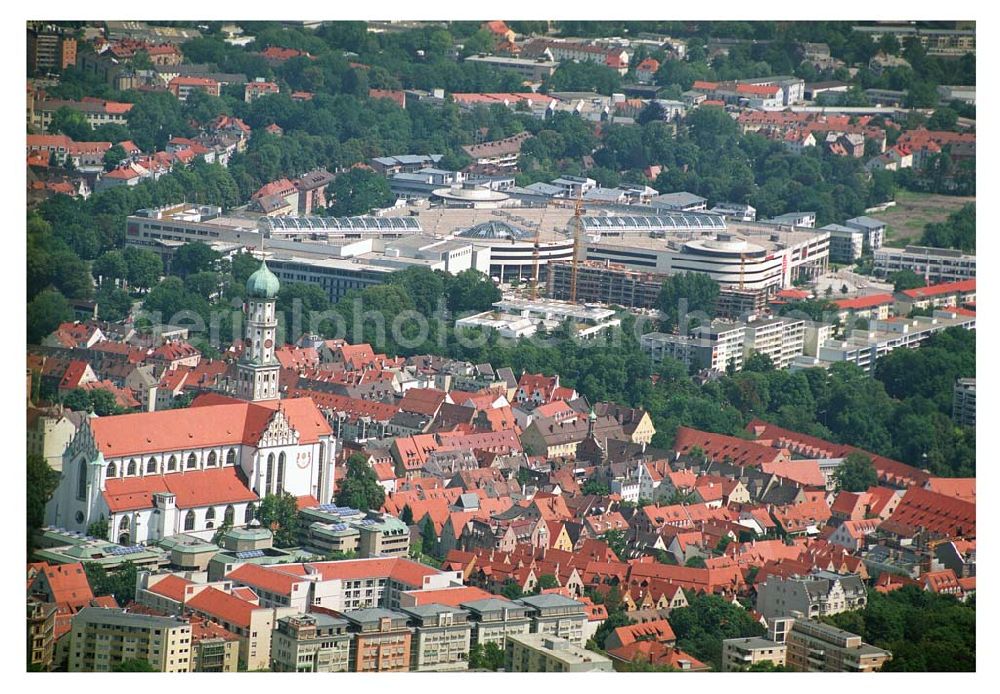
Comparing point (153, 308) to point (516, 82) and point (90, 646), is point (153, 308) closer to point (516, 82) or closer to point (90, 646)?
point (90, 646)

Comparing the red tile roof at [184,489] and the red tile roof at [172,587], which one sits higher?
the red tile roof at [184,489]

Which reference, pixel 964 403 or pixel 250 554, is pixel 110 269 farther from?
pixel 250 554

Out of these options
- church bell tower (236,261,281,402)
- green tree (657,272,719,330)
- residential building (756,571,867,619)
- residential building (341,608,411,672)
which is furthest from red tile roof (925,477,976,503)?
green tree (657,272,719,330)

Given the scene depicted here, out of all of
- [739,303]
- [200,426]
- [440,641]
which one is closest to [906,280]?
[739,303]

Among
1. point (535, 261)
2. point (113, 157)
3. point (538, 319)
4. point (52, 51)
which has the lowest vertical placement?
point (538, 319)

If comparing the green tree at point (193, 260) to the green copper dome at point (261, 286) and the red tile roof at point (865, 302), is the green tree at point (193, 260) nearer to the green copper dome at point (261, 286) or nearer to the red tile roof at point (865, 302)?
the red tile roof at point (865, 302)

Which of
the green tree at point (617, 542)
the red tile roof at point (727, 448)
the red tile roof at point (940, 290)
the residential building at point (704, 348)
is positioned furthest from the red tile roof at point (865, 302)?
the green tree at point (617, 542)

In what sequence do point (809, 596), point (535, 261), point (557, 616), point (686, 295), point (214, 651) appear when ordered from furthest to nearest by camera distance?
point (535, 261)
point (686, 295)
point (809, 596)
point (557, 616)
point (214, 651)

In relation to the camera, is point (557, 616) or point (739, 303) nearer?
point (557, 616)
